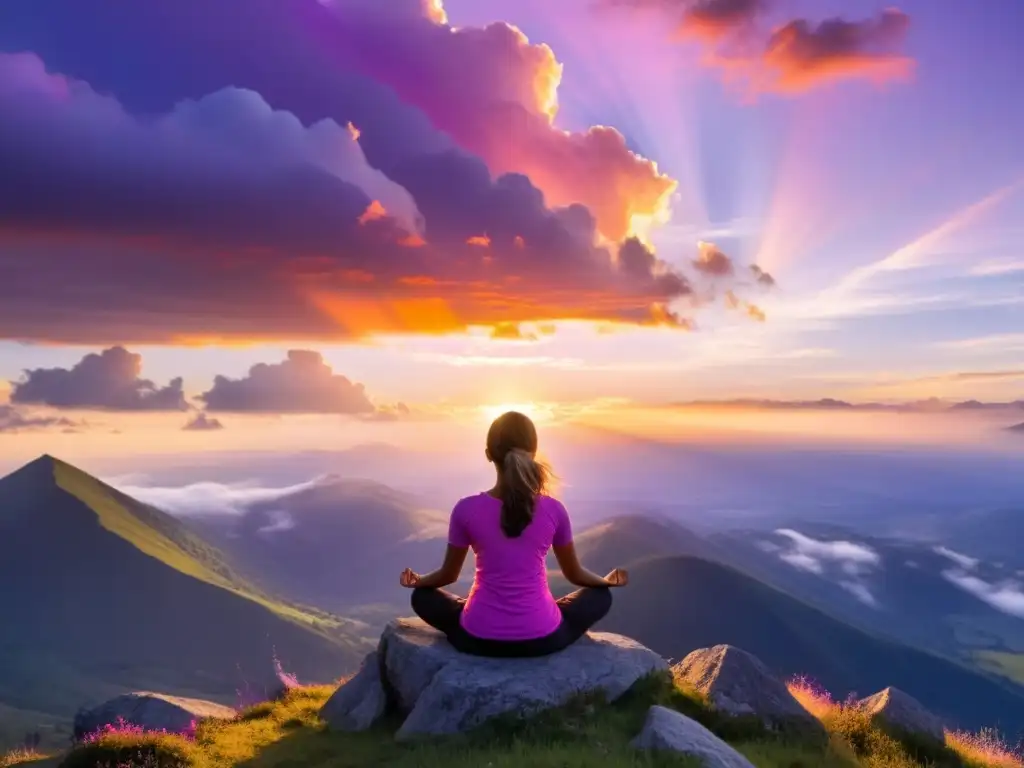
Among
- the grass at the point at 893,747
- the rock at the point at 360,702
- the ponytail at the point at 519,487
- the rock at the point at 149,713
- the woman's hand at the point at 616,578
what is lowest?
the rock at the point at 149,713

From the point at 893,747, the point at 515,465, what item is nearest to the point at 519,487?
the point at 515,465

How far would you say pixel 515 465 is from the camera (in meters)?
11.3

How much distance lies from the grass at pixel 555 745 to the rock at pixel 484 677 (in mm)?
276

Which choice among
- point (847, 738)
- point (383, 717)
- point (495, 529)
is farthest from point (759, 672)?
point (383, 717)

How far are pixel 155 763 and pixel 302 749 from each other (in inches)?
92.0

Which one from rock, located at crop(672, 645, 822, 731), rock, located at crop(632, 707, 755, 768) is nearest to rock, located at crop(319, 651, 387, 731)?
rock, located at crop(672, 645, 822, 731)

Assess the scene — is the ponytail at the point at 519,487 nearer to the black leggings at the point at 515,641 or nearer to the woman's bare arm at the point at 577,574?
the woman's bare arm at the point at 577,574

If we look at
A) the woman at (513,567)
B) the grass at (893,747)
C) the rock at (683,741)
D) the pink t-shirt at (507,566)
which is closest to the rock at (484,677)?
the woman at (513,567)

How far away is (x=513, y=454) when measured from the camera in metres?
11.4

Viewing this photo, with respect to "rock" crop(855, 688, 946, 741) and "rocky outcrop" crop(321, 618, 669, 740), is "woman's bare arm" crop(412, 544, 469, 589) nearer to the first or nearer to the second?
"rocky outcrop" crop(321, 618, 669, 740)

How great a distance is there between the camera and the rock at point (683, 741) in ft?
29.8

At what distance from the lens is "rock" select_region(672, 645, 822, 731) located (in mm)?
12844

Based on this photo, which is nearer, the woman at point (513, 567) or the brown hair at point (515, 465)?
the brown hair at point (515, 465)

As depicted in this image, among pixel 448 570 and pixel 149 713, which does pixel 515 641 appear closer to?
pixel 448 570
